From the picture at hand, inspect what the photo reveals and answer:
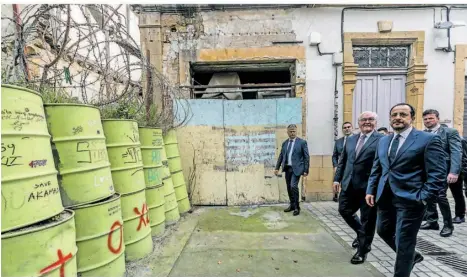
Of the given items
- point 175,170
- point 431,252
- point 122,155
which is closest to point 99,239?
point 122,155

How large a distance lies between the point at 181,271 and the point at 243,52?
463cm

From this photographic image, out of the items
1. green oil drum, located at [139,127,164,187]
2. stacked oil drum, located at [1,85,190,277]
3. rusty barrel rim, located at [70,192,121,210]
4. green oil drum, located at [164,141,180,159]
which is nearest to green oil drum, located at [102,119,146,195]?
stacked oil drum, located at [1,85,190,277]

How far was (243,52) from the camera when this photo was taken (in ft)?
19.9

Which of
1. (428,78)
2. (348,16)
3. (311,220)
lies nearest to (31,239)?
(311,220)

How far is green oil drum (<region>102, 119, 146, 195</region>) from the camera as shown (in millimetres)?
3207

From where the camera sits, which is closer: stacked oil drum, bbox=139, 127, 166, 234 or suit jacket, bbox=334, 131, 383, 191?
suit jacket, bbox=334, 131, 383, 191

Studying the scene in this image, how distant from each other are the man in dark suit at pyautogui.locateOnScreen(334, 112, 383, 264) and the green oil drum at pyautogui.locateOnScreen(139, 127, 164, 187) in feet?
8.64

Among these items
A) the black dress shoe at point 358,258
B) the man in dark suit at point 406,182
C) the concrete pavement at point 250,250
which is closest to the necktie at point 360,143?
the man in dark suit at point 406,182

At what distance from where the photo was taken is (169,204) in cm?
469

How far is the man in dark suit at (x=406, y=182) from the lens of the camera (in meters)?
2.37

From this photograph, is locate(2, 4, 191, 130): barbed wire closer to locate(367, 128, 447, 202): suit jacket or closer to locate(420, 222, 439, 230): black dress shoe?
locate(367, 128, 447, 202): suit jacket

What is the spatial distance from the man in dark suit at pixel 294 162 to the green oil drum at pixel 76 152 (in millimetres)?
3418

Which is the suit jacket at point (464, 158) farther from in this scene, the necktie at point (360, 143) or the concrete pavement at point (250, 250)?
the concrete pavement at point (250, 250)

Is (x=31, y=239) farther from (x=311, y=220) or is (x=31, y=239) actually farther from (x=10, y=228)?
(x=311, y=220)
